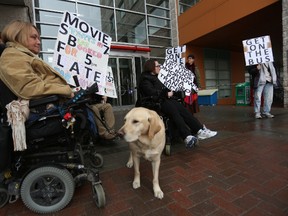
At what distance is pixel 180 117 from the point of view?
348 cm

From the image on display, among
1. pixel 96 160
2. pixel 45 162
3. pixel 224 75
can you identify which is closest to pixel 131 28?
pixel 224 75

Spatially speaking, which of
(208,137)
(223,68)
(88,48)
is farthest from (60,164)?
(223,68)

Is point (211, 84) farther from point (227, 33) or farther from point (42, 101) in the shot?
point (42, 101)

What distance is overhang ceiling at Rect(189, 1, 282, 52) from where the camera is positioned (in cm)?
880

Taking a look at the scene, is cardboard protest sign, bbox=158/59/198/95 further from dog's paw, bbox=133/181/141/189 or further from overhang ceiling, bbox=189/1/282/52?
overhang ceiling, bbox=189/1/282/52

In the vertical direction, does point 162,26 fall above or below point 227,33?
above

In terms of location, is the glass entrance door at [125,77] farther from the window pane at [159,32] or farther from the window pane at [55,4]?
the window pane at [55,4]

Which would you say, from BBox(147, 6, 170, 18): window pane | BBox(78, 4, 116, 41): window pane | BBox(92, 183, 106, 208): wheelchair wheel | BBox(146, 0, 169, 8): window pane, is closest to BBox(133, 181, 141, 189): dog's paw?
BBox(92, 183, 106, 208): wheelchair wheel

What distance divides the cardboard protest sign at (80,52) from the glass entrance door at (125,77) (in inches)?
295

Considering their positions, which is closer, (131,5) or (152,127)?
(152,127)

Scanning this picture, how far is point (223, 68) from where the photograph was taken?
14.4 m

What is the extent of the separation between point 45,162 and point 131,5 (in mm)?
11380

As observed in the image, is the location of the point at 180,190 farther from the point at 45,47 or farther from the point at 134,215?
the point at 45,47

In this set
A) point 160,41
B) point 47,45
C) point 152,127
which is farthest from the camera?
point 160,41
